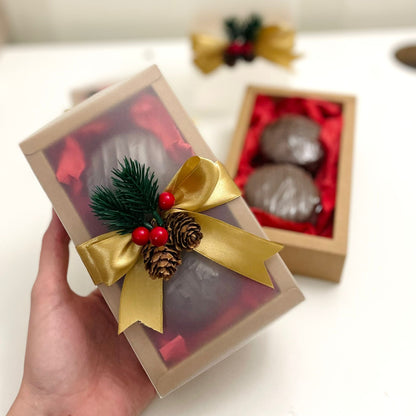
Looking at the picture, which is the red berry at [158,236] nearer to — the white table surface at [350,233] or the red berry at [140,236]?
the red berry at [140,236]

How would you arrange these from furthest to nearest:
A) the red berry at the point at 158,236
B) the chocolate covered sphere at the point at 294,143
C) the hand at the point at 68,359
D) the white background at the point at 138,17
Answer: the white background at the point at 138,17 → the chocolate covered sphere at the point at 294,143 → the hand at the point at 68,359 → the red berry at the point at 158,236

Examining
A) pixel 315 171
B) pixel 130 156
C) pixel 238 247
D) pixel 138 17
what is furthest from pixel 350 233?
pixel 138 17

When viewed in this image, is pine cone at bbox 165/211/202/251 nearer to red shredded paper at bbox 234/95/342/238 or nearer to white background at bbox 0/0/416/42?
red shredded paper at bbox 234/95/342/238

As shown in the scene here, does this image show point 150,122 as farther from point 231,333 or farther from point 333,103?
point 333,103

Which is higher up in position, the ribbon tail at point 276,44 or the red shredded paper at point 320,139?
the ribbon tail at point 276,44

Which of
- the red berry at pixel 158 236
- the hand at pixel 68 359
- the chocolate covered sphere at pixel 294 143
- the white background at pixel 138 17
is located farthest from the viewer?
the white background at pixel 138 17

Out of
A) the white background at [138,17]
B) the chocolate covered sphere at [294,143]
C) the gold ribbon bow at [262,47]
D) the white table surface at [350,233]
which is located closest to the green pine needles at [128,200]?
the white table surface at [350,233]
